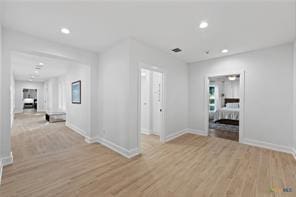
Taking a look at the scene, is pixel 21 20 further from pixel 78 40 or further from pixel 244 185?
pixel 244 185

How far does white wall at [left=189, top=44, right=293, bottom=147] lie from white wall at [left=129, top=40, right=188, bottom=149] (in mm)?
1483

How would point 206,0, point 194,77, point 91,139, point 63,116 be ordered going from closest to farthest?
point 206,0 < point 91,139 < point 194,77 < point 63,116

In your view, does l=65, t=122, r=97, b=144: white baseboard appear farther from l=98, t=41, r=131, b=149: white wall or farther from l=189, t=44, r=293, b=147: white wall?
l=189, t=44, r=293, b=147: white wall

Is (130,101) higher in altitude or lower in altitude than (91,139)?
higher

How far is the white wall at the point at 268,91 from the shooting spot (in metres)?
3.32

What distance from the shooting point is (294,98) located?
3156 millimetres

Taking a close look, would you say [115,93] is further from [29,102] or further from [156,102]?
[29,102]

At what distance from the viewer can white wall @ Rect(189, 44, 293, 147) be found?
10.9 feet

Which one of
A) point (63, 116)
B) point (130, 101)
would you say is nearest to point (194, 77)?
point (130, 101)

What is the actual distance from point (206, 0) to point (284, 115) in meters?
3.50

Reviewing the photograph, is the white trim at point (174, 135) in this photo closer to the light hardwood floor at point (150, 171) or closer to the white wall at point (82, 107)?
the light hardwood floor at point (150, 171)

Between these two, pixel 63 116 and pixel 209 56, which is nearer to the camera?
pixel 209 56

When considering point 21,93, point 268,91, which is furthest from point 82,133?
point 21,93

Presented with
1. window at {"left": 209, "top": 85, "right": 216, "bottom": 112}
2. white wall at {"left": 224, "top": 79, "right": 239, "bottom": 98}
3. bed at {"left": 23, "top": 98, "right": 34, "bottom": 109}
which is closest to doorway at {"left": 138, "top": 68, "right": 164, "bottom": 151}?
window at {"left": 209, "top": 85, "right": 216, "bottom": 112}
